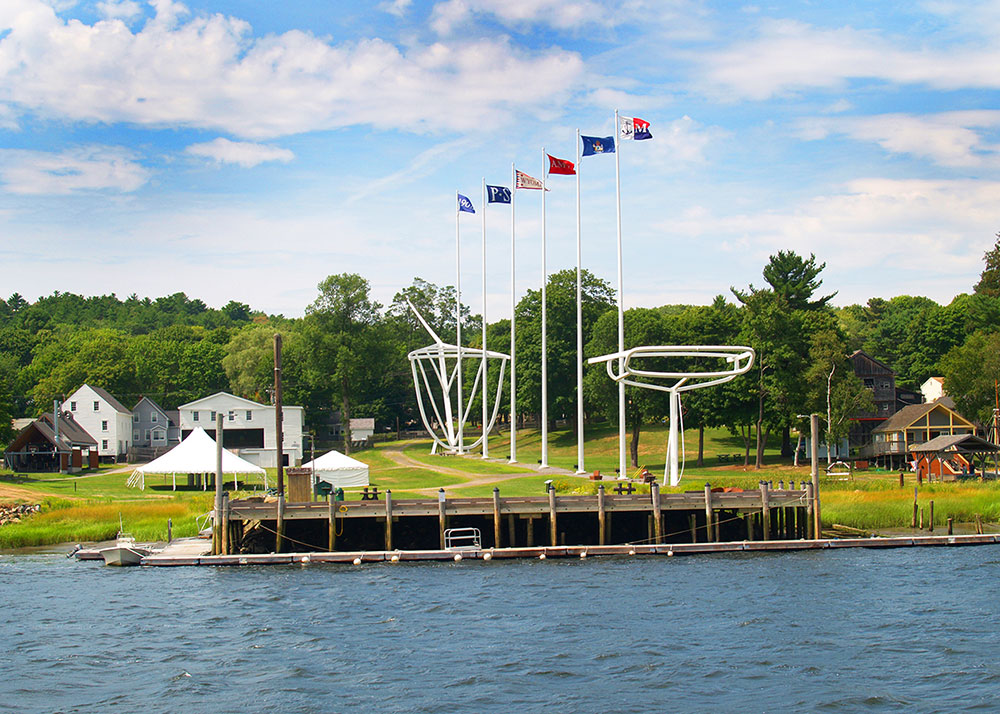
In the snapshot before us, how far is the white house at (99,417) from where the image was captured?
10369 cm

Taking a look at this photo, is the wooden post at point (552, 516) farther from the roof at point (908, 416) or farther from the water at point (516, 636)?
the roof at point (908, 416)

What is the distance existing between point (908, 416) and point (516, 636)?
72257 millimetres

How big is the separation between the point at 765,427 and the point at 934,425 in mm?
16614

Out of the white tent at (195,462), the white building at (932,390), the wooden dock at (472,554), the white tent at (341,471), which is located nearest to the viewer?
the wooden dock at (472,554)

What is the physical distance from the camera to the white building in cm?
11600

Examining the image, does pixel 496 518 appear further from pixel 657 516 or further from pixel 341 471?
pixel 341 471

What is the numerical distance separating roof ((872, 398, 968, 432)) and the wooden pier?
159 ft

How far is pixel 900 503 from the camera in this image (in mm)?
56969

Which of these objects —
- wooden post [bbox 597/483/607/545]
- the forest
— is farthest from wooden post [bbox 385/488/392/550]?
the forest

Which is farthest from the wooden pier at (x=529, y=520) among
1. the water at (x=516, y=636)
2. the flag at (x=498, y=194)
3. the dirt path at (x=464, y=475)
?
the flag at (x=498, y=194)

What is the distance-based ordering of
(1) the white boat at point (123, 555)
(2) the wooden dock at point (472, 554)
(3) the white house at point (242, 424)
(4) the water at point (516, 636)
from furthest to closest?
(3) the white house at point (242, 424), (1) the white boat at point (123, 555), (2) the wooden dock at point (472, 554), (4) the water at point (516, 636)

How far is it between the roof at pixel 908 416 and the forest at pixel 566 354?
7.66ft

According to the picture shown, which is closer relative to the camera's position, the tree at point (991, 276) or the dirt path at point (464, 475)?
the dirt path at point (464, 475)

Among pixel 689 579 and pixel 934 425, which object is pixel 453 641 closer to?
pixel 689 579
